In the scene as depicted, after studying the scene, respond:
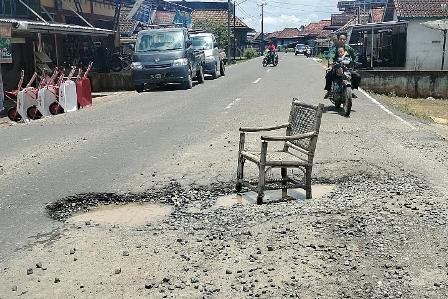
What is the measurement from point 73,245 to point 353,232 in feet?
8.01

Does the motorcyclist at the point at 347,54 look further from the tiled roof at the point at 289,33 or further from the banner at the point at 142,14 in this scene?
the tiled roof at the point at 289,33

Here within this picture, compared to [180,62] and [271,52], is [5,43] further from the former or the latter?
[271,52]

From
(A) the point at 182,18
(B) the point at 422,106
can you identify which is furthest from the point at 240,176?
(A) the point at 182,18

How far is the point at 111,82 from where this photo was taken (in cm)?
2314

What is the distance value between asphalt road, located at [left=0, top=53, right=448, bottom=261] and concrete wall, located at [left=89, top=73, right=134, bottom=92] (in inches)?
325

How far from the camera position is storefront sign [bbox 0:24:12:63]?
571 inches

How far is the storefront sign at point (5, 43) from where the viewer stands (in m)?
14.5

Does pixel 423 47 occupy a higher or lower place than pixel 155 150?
higher

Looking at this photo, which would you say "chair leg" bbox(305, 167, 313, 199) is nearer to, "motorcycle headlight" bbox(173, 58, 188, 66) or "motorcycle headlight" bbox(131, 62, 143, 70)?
"motorcycle headlight" bbox(173, 58, 188, 66)

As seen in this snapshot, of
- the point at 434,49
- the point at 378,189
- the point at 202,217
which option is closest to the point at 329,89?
the point at 378,189

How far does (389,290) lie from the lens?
359cm

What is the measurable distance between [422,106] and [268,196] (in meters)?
12.7

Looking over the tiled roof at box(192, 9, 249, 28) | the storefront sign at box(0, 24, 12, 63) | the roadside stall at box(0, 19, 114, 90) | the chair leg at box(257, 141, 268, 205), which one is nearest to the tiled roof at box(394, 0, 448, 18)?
the roadside stall at box(0, 19, 114, 90)

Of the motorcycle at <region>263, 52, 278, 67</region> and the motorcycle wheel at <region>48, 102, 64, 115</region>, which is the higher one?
the motorcycle at <region>263, 52, 278, 67</region>
